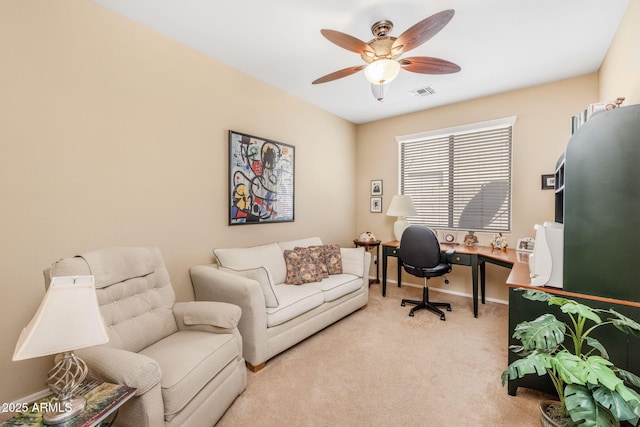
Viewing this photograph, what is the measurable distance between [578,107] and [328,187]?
121 inches

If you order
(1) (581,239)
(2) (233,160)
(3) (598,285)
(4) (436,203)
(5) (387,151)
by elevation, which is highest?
(5) (387,151)

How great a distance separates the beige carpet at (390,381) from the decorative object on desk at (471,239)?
101 centimetres

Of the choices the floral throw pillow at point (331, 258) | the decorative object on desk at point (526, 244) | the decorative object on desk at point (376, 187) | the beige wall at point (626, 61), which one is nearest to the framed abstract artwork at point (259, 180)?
→ the floral throw pillow at point (331, 258)

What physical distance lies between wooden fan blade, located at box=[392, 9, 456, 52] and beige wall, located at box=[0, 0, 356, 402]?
5.91 feet

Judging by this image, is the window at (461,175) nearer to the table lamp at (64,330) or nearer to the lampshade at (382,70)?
the lampshade at (382,70)

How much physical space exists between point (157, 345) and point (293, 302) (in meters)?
1.05

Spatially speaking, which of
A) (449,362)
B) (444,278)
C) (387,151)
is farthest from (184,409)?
(387,151)

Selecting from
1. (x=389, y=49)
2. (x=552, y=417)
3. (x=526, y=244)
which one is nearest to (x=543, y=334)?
(x=552, y=417)

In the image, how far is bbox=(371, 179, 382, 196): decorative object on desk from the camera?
4.61 metres

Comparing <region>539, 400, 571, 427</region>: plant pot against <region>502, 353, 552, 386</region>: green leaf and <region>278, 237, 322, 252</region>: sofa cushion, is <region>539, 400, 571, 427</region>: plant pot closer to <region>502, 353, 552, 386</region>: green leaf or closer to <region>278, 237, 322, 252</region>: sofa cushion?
<region>502, 353, 552, 386</region>: green leaf

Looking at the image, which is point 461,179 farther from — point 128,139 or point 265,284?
point 128,139

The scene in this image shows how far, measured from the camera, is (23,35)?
5.58ft

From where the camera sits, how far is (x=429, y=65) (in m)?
2.11

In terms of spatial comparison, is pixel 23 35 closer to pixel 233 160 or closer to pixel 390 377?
pixel 233 160
